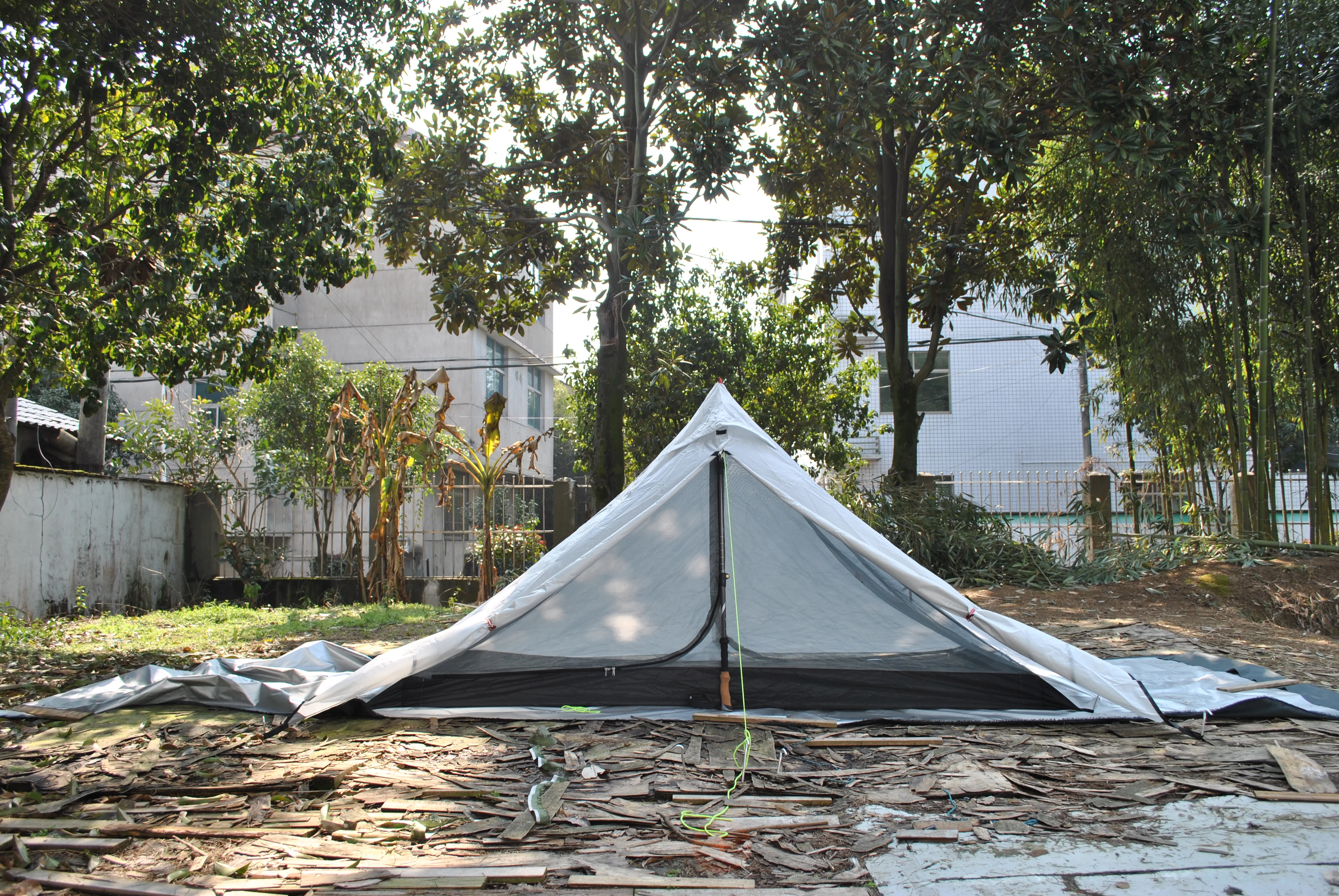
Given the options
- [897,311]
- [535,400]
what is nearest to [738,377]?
[897,311]

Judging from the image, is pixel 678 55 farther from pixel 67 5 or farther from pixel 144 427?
pixel 144 427

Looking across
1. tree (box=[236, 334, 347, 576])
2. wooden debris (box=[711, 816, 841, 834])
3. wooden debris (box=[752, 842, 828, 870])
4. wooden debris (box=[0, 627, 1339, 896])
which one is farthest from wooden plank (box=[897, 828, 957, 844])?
tree (box=[236, 334, 347, 576])

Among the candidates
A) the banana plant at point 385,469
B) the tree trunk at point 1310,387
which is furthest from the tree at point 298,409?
the tree trunk at point 1310,387

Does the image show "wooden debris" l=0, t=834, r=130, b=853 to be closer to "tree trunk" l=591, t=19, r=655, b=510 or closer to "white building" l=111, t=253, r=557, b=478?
"tree trunk" l=591, t=19, r=655, b=510

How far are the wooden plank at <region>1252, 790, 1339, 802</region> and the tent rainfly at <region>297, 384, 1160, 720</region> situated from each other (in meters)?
0.81

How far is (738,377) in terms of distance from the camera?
36.0ft

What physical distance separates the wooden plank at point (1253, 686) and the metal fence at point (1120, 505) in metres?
4.87

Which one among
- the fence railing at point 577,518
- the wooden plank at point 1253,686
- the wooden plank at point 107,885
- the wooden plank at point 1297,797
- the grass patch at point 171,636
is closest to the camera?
the wooden plank at point 107,885

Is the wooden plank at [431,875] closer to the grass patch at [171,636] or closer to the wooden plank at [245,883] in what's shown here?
the wooden plank at [245,883]

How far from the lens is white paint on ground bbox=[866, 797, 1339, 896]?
200 centimetres

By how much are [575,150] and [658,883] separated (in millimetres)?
6578

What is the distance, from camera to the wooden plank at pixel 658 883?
2033 mm

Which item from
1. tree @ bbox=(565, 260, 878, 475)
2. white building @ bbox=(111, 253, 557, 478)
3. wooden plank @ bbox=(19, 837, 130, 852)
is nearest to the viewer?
wooden plank @ bbox=(19, 837, 130, 852)

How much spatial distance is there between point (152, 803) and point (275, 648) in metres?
3.16
